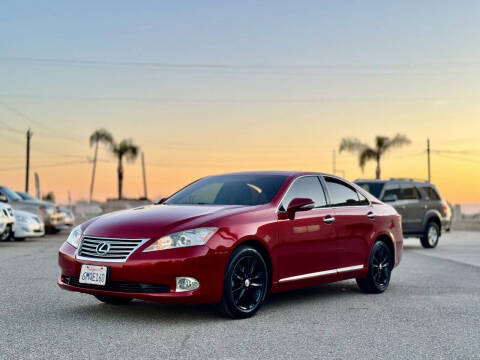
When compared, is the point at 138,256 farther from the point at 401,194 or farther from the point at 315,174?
the point at 401,194

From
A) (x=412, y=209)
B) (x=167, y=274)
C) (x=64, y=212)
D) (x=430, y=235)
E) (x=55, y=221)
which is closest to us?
(x=167, y=274)

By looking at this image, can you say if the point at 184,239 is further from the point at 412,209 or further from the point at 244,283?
the point at 412,209

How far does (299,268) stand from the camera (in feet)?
27.3

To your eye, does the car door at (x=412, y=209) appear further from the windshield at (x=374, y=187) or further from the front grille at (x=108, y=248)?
the front grille at (x=108, y=248)

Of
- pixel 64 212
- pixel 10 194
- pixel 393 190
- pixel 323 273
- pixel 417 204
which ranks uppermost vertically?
pixel 393 190

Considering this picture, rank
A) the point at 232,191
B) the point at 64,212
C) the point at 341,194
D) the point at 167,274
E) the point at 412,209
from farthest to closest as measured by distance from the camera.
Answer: the point at 64,212, the point at 412,209, the point at 341,194, the point at 232,191, the point at 167,274

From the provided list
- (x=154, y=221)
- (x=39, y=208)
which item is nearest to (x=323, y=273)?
(x=154, y=221)

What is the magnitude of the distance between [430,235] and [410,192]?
53.3 inches

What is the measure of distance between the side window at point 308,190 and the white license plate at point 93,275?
2.39 meters

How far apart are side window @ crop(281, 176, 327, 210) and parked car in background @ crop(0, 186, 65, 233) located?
18.3m

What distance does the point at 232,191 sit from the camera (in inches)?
342

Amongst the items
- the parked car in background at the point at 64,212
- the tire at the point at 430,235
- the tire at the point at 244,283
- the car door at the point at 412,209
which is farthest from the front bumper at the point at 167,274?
the parked car in background at the point at 64,212

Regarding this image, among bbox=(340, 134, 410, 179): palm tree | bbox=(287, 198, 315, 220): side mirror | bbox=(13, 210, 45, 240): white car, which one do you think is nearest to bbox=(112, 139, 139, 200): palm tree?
bbox=(340, 134, 410, 179): palm tree

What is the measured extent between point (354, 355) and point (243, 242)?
2038mm
